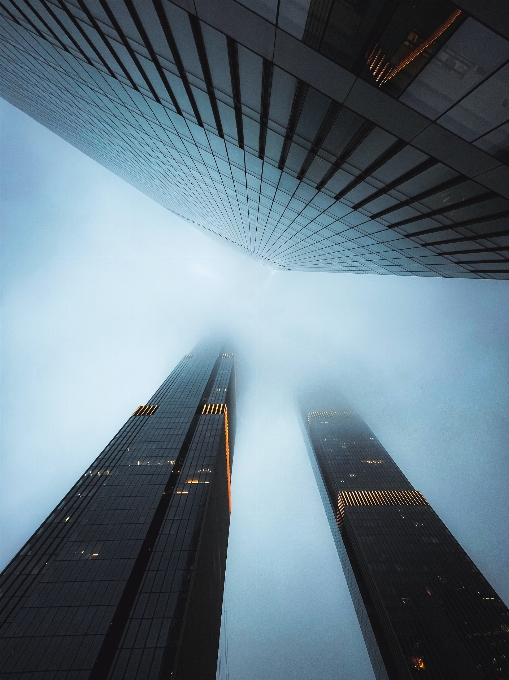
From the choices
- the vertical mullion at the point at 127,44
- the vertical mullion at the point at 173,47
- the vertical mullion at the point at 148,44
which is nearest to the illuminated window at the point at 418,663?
the vertical mullion at the point at 173,47

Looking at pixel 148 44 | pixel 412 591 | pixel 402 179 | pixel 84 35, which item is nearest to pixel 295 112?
pixel 402 179

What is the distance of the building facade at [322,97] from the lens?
6.87m

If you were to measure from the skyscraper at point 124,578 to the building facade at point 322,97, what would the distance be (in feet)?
201

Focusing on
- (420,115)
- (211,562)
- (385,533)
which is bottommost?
(211,562)

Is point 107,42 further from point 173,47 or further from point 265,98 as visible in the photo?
point 265,98

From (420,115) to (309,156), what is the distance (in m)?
6.52

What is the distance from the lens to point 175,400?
421ft

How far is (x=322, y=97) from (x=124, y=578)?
71086mm

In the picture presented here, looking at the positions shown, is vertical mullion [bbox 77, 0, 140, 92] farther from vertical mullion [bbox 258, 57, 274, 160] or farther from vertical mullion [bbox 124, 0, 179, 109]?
vertical mullion [bbox 258, 57, 274, 160]

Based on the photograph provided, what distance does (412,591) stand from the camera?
7950cm

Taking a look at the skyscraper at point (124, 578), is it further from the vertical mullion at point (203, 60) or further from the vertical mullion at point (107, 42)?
the vertical mullion at point (107, 42)

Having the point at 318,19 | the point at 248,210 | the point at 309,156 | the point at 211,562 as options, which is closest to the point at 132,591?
the point at 211,562

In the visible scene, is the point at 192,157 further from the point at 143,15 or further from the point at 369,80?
the point at 369,80

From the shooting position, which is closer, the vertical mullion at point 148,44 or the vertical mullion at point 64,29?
the vertical mullion at point 148,44
